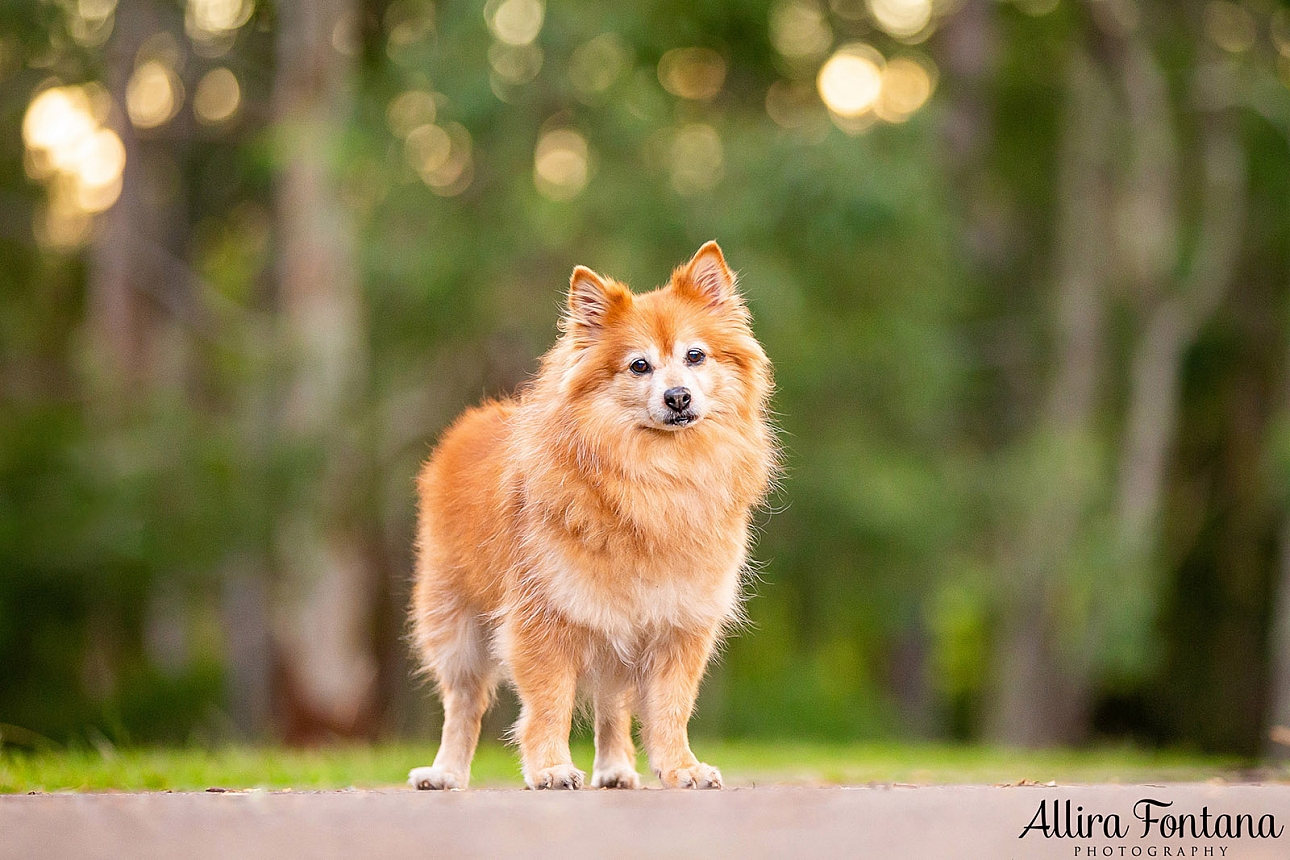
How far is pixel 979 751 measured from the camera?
14.8m

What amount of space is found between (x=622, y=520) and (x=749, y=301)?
10.4m

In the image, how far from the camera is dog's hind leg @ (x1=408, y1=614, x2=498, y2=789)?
5965 millimetres

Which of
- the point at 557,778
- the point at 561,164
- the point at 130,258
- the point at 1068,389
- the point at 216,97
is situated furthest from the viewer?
the point at 216,97

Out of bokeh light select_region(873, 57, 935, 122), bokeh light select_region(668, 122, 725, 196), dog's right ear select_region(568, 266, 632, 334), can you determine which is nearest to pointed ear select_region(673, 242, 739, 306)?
dog's right ear select_region(568, 266, 632, 334)

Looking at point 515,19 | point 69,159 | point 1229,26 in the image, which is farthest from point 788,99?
point 69,159

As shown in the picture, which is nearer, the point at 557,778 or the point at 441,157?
the point at 557,778

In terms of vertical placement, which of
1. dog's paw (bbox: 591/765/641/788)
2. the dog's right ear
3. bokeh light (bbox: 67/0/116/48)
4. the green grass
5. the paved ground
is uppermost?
bokeh light (bbox: 67/0/116/48)

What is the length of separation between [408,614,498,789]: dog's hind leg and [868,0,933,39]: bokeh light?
17.0m

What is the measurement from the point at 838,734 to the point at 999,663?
4646 mm

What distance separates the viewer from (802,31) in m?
19.7

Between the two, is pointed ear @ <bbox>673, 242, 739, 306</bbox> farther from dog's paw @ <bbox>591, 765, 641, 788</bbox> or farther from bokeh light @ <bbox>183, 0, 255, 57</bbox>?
bokeh light @ <bbox>183, 0, 255, 57</bbox>

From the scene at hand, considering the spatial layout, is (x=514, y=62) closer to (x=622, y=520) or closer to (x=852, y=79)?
(x=852, y=79)

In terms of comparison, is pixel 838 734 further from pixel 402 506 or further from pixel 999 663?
pixel 402 506

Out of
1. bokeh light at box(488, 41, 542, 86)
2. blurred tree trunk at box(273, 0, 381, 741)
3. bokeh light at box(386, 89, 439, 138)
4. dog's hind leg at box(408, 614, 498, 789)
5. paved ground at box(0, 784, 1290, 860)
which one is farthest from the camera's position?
blurred tree trunk at box(273, 0, 381, 741)
